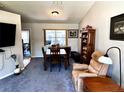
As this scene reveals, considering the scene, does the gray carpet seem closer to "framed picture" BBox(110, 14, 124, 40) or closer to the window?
"framed picture" BBox(110, 14, 124, 40)

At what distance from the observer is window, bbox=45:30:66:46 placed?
7.39 m

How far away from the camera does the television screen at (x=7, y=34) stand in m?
3.68

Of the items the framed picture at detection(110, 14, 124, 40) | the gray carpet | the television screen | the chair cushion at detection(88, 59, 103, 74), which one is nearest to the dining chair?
the gray carpet

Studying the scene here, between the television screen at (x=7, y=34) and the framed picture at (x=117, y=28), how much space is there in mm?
3387

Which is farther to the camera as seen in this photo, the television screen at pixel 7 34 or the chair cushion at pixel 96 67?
the television screen at pixel 7 34

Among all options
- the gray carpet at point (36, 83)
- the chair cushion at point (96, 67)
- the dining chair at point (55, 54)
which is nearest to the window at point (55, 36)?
the dining chair at point (55, 54)

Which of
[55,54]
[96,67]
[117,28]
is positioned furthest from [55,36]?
[117,28]

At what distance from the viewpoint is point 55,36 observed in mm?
7539

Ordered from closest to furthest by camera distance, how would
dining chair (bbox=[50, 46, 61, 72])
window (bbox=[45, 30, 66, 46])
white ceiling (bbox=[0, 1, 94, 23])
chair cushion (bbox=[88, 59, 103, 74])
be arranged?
1. chair cushion (bbox=[88, 59, 103, 74])
2. white ceiling (bbox=[0, 1, 94, 23])
3. dining chair (bbox=[50, 46, 61, 72])
4. window (bbox=[45, 30, 66, 46])

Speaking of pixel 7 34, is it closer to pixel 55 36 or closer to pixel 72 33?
pixel 55 36

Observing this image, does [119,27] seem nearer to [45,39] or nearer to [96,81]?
[96,81]

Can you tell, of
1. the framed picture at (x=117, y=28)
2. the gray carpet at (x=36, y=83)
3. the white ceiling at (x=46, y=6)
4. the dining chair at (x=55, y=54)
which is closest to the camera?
the framed picture at (x=117, y=28)

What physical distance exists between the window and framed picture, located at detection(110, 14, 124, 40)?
463 centimetres

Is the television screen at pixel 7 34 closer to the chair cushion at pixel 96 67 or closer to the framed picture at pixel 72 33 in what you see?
the chair cushion at pixel 96 67
